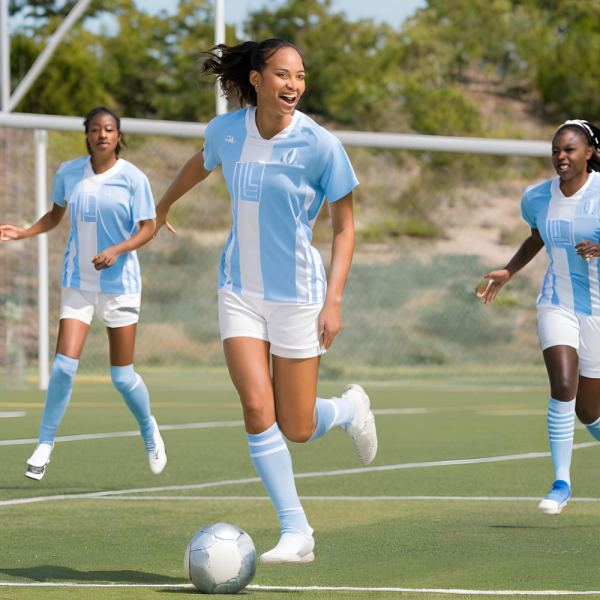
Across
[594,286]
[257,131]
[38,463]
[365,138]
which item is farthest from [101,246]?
[365,138]

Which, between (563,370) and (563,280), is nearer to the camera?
(563,370)

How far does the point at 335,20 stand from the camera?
41125mm

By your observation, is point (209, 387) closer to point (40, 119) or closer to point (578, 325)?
point (40, 119)

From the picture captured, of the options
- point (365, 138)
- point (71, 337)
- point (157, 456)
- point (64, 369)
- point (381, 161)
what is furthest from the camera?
point (381, 161)

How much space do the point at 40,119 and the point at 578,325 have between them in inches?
319

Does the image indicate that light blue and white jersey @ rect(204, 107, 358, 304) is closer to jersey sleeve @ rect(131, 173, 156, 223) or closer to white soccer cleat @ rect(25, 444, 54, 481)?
jersey sleeve @ rect(131, 173, 156, 223)

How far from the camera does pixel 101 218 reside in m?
7.06

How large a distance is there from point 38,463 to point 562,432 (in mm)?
2988

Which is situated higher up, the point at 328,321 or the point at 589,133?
the point at 589,133

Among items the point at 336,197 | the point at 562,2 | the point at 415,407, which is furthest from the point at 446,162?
the point at 336,197

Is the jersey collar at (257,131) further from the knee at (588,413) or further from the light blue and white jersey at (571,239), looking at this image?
the knee at (588,413)

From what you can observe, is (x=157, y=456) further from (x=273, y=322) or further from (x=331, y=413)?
(x=273, y=322)

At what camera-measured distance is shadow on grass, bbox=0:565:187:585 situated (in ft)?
15.4

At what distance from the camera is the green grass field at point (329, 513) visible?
15.8 feet
